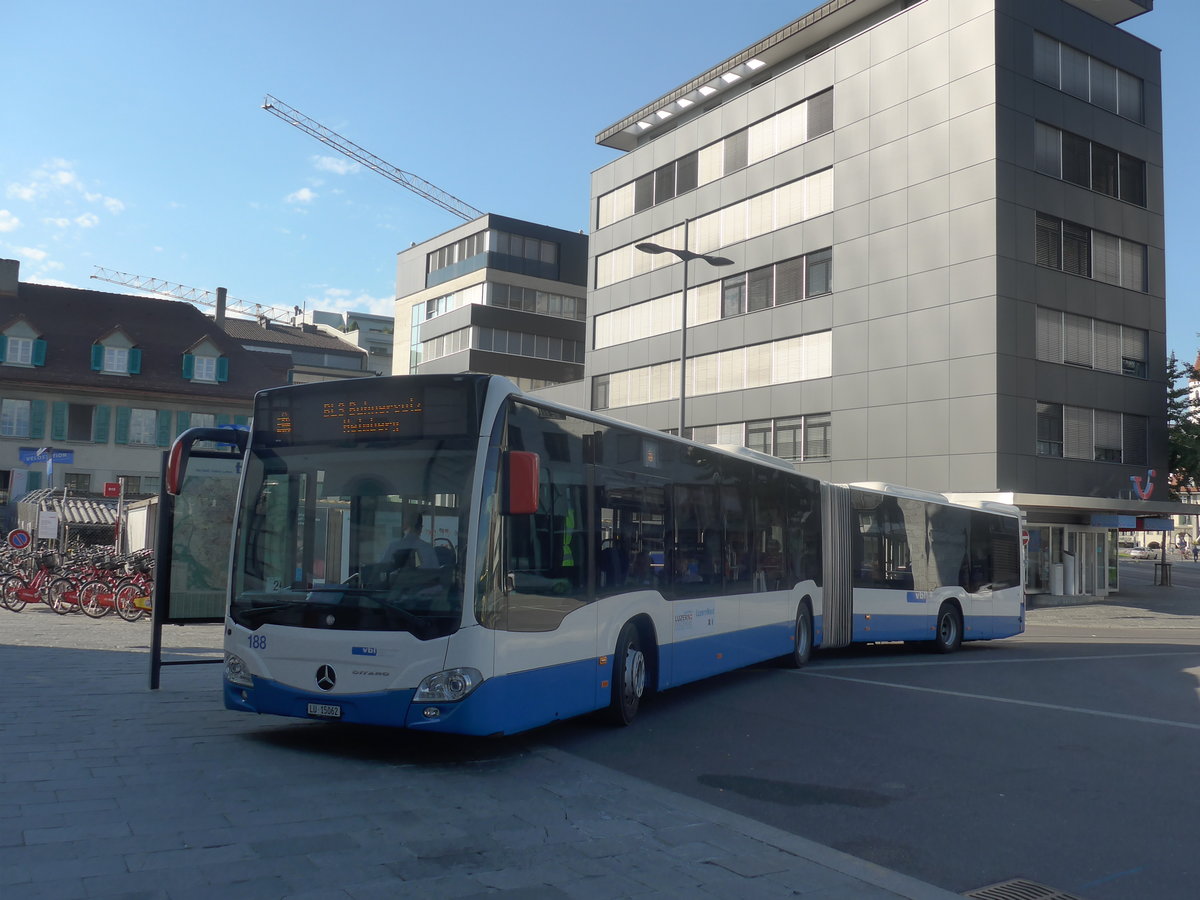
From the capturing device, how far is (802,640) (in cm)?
1540

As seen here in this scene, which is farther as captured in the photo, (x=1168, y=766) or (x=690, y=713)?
(x=690, y=713)

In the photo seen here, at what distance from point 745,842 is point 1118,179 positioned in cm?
3600

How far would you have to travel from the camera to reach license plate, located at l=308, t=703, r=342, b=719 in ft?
26.4

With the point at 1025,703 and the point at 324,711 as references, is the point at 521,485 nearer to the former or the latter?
the point at 324,711

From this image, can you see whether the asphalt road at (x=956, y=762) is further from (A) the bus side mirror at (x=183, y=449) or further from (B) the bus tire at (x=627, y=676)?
(A) the bus side mirror at (x=183, y=449)

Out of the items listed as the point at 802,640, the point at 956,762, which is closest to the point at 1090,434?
the point at 802,640

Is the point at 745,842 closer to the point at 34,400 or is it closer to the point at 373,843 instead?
the point at 373,843

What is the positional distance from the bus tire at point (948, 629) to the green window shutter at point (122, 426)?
4111 cm

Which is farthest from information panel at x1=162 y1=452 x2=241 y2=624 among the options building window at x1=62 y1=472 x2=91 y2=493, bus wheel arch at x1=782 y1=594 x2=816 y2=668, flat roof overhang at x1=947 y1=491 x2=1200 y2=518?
building window at x1=62 y1=472 x2=91 y2=493

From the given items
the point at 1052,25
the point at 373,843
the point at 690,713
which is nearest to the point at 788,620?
the point at 690,713

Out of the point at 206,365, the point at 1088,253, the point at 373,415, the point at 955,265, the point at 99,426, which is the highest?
the point at 1088,253

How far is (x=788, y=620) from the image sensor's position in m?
14.7

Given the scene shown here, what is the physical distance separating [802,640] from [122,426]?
1656 inches

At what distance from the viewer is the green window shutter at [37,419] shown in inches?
1902
